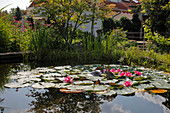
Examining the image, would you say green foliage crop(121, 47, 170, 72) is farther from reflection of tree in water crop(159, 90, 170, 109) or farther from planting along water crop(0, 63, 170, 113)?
reflection of tree in water crop(159, 90, 170, 109)

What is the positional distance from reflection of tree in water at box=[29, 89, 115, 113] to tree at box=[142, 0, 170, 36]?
191 inches

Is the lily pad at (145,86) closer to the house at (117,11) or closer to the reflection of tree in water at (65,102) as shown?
the reflection of tree in water at (65,102)

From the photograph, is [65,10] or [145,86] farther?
[65,10]

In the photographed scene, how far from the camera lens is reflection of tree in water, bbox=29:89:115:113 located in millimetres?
1922

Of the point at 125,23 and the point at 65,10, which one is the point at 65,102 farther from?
the point at 125,23

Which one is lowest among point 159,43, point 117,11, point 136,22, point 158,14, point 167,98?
point 167,98

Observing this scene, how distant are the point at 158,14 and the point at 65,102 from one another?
5366 mm

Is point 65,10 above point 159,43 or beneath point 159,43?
above

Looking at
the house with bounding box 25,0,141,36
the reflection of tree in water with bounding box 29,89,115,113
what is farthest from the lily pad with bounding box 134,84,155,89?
the house with bounding box 25,0,141,36

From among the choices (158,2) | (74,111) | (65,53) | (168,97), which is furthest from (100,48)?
(74,111)

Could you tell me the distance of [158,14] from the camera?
6172mm

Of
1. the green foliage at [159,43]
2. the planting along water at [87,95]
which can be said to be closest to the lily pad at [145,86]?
the planting along water at [87,95]

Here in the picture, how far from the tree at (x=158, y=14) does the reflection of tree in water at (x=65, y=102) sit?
15.9 feet

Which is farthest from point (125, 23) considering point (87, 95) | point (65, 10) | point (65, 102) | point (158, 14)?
point (65, 102)
